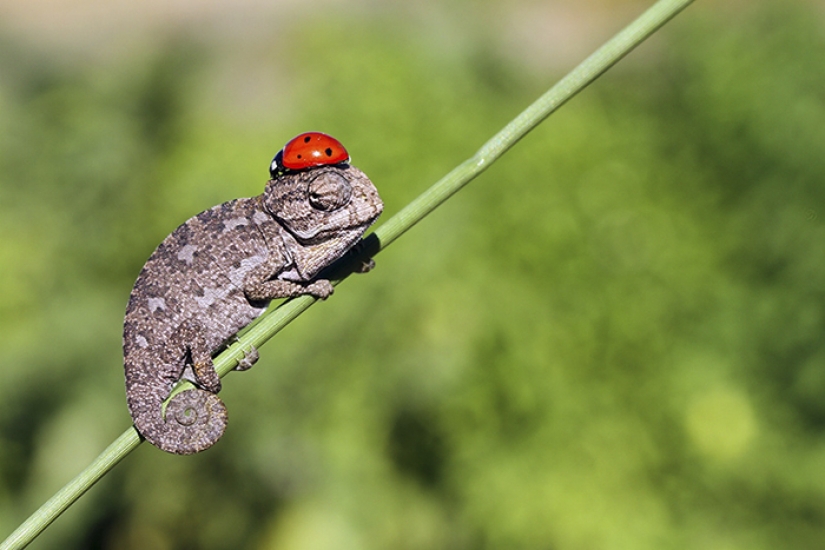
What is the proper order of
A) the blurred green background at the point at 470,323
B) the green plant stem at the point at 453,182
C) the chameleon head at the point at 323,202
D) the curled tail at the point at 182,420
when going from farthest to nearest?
the blurred green background at the point at 470,323 → the chameleon head at the point at 323,202 → the curled tail at the point at 182,420 → the green plant stem at the point at 453,182

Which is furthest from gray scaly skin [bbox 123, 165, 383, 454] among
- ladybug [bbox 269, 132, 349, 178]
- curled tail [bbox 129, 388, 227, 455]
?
ladybug [bbox 269, 132, 349, 178]

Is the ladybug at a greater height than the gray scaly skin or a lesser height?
greater

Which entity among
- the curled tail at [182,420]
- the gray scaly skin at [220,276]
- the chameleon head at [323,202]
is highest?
the chameleon head at [323,202]

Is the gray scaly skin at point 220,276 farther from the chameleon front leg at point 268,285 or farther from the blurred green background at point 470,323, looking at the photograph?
the blurred green background at point 470,323

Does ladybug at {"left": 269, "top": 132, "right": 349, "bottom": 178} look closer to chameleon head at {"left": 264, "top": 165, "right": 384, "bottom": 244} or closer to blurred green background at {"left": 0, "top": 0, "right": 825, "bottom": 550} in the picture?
chameleon head at {"left": 264, "top": 165, "right": 384, "bottom": 244}

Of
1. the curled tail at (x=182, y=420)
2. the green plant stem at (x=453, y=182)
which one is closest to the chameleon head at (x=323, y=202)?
the green plant stem at (x=453, y=182)

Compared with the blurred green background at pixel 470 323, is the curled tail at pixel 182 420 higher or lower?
lower

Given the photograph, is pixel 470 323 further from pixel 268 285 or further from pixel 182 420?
pixel 182 420
